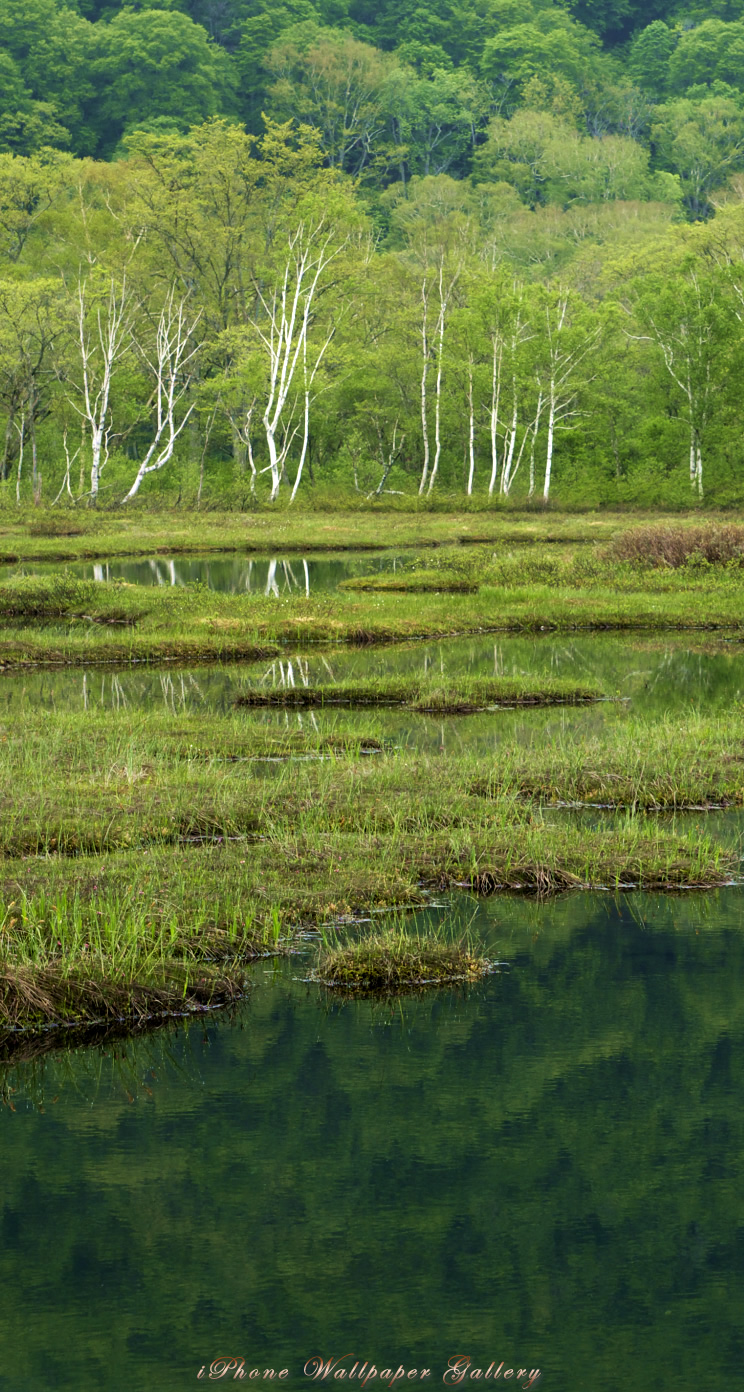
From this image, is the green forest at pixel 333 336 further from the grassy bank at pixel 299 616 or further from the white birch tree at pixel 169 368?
the grassy bank at pixel 299 616

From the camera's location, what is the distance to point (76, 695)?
26.8m

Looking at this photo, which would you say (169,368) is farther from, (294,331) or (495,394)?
(495,394)

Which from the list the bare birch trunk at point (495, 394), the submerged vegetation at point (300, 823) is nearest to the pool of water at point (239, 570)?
the submerged vegetation at point (300, 823)

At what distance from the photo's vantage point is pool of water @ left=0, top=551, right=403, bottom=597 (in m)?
45.2

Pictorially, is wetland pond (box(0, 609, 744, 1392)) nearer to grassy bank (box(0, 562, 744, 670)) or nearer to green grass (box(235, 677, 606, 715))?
green grass (box(235, 677, 606, 715))

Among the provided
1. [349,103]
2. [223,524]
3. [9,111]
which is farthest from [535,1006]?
[349,103]

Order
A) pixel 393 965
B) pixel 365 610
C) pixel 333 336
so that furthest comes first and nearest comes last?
pixel 333 336 < pixel 365 610 < pixel 393 965

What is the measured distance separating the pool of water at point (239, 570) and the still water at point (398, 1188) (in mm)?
30586

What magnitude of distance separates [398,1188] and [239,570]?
43.5 m

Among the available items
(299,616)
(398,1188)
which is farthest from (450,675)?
(398,1188)

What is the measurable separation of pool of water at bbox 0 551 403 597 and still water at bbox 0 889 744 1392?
30.6m

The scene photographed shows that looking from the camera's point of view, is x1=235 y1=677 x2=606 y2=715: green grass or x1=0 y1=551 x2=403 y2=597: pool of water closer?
x1=235 y1=677 x2=606 y2=715: green grass

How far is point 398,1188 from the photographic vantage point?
897 cm

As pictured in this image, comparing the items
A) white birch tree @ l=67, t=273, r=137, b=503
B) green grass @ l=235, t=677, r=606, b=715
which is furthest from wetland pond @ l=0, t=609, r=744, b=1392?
white birch tree @ l=67, t=273, r=137, b=503
